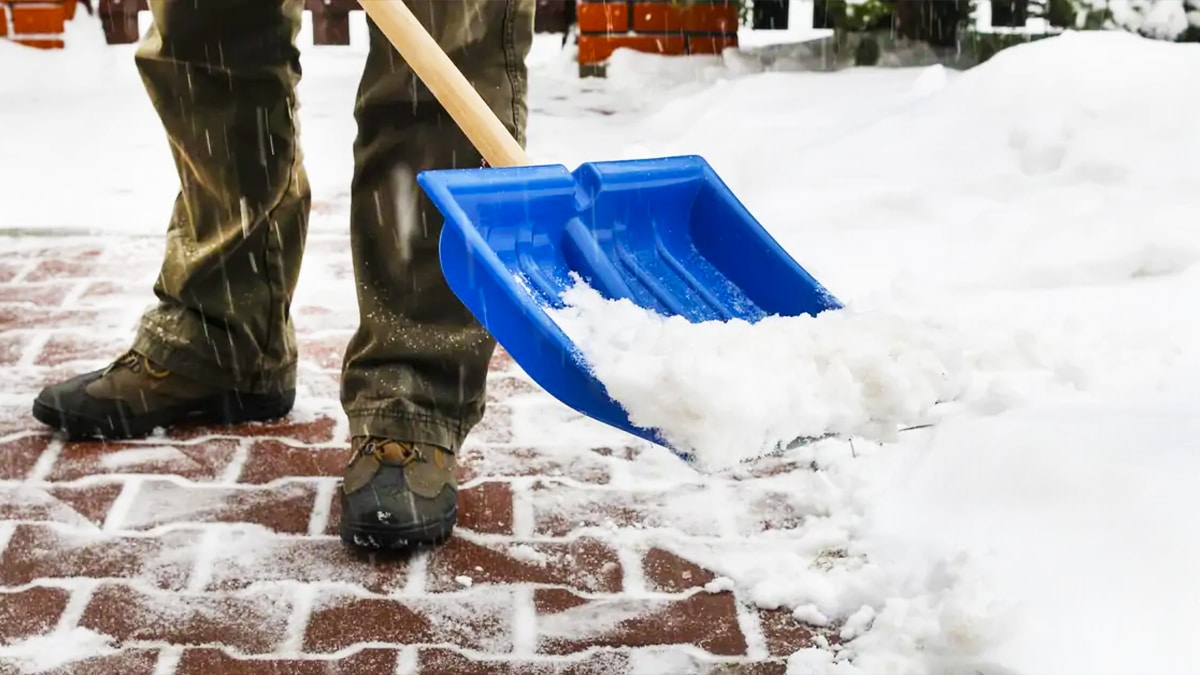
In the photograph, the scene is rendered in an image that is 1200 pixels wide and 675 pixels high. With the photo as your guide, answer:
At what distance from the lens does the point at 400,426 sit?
194cm

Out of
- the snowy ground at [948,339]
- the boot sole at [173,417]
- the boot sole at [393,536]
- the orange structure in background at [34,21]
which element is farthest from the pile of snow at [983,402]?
the orange structure in background at [34,21]

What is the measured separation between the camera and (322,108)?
510 centimetres

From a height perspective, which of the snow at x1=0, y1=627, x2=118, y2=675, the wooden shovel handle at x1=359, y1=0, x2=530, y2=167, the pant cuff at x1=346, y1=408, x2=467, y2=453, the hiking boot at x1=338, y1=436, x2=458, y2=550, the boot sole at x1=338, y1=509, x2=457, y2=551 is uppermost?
the wooden shovel handle at x1=359, y1=0, x2=530, y2=167

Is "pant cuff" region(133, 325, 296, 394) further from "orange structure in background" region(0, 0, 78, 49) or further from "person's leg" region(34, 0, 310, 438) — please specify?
"orange structure in background" region(0, 0, 78, 49)

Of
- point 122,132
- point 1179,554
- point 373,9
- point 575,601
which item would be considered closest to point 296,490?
point 575,601

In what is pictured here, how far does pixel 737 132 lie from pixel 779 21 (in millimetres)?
2062

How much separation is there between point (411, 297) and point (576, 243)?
396 millimetres

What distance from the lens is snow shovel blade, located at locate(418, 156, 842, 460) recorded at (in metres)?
1.38

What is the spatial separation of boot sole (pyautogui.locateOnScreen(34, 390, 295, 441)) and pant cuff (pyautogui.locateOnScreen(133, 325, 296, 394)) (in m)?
0.02

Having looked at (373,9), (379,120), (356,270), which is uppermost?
(373,9)

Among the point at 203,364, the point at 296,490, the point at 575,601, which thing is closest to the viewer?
the point at 575,601

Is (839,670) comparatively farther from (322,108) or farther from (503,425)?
(322,108)

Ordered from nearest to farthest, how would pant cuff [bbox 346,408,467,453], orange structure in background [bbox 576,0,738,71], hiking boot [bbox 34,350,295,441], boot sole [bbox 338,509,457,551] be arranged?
boot sole [bbox 338,509,457,551] < pant cuff [bbox 346,408,467,453] < hiking boot [bbox 34,350,295,441] < orange structure in background [bbox 576,0,738,71]

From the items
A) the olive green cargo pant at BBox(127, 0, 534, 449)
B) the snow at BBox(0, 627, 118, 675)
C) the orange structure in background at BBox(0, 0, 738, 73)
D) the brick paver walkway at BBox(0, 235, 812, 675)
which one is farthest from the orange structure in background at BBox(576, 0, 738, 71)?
the snow at BBox(0, 627, 118, 675)
